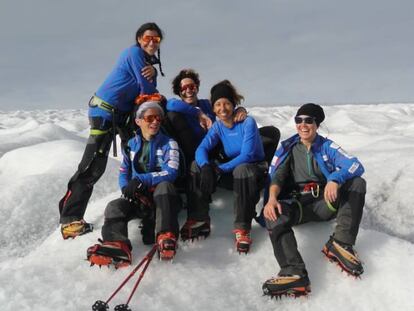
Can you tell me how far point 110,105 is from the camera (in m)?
4.35

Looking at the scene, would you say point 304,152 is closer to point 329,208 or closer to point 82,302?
point 329,208

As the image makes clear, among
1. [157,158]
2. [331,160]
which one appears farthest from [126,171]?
[331,160]

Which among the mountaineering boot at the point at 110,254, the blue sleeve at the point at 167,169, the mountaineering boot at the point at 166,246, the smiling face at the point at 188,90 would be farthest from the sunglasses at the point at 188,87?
the mountaineering boot at the point at 110,254

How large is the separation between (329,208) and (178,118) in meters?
2.04

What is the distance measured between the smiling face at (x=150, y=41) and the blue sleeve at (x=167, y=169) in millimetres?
1189

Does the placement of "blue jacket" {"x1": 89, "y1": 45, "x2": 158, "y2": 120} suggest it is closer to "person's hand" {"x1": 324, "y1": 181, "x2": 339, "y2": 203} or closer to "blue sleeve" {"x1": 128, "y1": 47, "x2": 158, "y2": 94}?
"blue sleeve" {"x1": 128, "y1": 47, "x2": 158, "y2": 94}

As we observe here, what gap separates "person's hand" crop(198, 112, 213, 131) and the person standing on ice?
0.67 metres

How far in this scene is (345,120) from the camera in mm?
24156

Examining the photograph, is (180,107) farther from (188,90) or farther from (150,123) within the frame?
(150,123)

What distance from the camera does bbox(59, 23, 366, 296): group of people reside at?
332 cm

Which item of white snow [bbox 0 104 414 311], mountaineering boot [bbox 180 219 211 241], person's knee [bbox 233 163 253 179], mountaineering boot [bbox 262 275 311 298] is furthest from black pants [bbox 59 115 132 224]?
mountaineering boot [bbox 262 275 311 298]

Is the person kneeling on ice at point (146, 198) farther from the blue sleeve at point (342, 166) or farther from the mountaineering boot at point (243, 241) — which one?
the blue sleeve at point (342, 166)

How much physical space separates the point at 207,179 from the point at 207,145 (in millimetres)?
559

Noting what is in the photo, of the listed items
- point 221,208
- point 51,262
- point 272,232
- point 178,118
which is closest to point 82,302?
point 51,262
